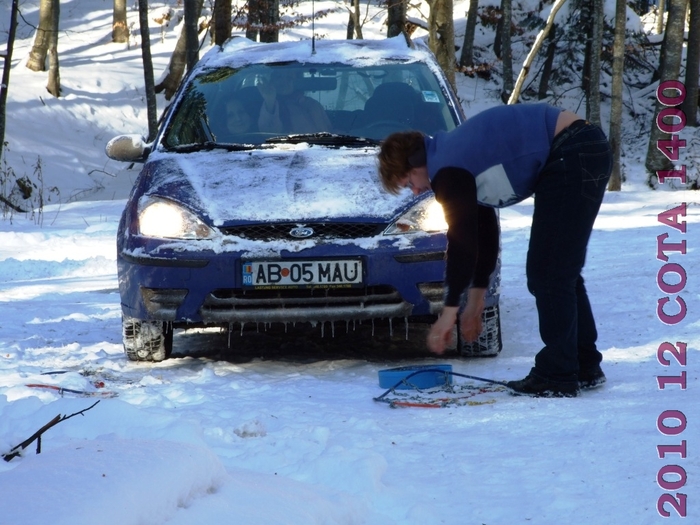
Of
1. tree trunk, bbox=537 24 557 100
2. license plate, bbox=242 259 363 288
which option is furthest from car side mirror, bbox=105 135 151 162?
tree trunk, bbox=537 24 557 100

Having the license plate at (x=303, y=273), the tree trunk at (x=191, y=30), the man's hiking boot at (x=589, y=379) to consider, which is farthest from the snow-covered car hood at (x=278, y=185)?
the tree trunk at (x=191, y=30)

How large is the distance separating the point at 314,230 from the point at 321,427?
1.37 m

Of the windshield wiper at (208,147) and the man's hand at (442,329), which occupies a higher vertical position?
the windshield wiper at (208,147)

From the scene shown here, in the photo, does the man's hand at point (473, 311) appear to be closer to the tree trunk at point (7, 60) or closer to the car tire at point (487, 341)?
the car tire at point (487, 341)

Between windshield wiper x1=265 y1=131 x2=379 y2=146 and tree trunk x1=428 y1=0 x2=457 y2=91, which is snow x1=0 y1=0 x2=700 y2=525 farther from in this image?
tree trunk x1=428 y1=0 x2=457 y2=91

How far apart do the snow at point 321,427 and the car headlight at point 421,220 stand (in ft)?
2.52

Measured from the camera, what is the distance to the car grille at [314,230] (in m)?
4.80

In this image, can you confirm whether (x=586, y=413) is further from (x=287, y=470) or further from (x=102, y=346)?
(x=102, y=346)

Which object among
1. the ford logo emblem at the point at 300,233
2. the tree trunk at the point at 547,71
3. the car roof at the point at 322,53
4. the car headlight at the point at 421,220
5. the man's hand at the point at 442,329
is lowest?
the tree trunk at the point at 547,71

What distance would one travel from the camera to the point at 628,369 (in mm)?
4777

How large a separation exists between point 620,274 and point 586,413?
12.2 ft

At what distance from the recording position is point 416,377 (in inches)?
181

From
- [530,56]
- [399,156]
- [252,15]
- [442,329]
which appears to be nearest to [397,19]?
[530,56]

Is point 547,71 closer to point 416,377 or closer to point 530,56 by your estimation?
point 530,56
